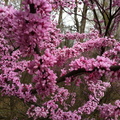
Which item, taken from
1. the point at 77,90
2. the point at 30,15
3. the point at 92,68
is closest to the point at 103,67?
the point at 92,68

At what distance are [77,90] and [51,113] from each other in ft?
12.5

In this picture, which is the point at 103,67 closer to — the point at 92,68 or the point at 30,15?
the point at 92,68

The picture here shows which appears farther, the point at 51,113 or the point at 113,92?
the point at 113,92

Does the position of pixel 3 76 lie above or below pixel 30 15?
below

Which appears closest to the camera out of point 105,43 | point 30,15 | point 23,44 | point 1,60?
point 30,15

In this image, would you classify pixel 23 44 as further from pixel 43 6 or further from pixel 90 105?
pixel 90 105

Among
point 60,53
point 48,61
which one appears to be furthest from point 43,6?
point 60,53

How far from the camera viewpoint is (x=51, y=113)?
335cm

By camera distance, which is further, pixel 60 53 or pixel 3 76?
pixel 3 76

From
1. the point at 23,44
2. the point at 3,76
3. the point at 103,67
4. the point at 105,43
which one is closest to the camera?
the point at 23,44

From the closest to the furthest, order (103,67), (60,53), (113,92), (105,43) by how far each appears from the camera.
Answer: (103,67) < (60,53) < (105,43) < (113,92)

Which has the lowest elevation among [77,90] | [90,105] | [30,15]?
[77,90]

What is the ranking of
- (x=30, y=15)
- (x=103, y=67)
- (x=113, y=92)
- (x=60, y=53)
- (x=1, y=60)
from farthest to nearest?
(x=113, y=92) < (x=1, y=60) < (x=60, y=53) < (x=103, y=67) < (x=30, y=15)

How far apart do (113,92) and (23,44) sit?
6.04 metres
